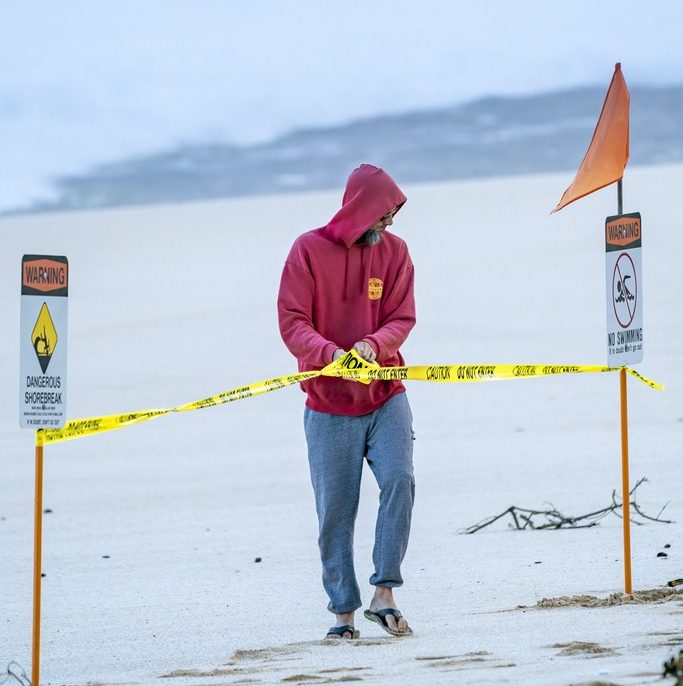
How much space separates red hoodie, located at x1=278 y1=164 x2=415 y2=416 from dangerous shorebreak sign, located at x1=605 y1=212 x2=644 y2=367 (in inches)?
29.7

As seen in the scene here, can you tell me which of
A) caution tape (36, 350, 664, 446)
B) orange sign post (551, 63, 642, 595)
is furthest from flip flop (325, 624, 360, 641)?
orange sign post (551, 63, 642, 595)

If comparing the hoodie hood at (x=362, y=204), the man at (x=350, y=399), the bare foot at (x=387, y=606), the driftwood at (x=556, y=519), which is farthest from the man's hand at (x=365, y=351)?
the driftwood at (x=556, y=519)

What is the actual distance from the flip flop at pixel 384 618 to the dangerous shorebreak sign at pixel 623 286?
48.4 inches

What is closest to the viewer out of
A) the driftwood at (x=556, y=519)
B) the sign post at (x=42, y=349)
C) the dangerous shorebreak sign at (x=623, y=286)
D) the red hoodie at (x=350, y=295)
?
the sign post at (x=42, y=349)

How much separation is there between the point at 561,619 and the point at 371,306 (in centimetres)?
127

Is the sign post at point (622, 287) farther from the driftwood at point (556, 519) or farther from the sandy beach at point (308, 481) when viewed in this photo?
the driftwood at point (556, 519)

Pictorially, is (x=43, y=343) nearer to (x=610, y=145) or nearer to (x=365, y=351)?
(x=365, y=351)

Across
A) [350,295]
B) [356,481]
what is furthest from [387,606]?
[350,295]

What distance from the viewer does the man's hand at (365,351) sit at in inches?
213

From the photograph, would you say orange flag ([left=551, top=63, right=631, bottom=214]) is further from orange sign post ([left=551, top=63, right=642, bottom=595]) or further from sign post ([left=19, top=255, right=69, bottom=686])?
sign post ([left=19, top=255, right=69, bottom=686])

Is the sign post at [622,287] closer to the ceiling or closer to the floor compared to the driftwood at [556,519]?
Result: closer to the ceiling

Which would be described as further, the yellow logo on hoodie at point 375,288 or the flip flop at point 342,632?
the yellow logo on hoodie at point 375,288

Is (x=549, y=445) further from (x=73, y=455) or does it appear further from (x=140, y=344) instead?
(x=140, y=344)

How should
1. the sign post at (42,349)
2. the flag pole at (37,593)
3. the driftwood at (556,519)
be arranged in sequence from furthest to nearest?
the driftwood at (556,519), the sign post at (42,349), the flag pole at (37,593)
